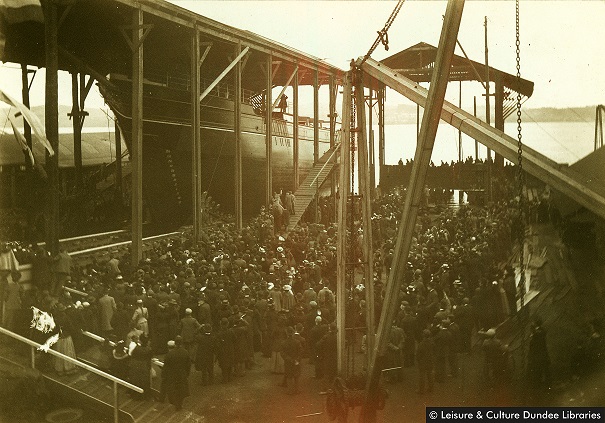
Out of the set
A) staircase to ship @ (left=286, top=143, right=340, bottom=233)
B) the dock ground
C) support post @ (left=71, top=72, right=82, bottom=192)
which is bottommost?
the dock ground

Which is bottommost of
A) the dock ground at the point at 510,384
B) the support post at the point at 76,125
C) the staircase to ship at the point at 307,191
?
the dock ground at the point at 510,384

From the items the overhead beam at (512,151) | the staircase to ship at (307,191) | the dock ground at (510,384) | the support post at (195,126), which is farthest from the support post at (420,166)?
the staircase to ship at (307,191)

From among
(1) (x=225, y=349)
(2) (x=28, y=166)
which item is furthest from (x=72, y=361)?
(2) (x=28, y=166)

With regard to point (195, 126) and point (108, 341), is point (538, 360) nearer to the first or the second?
point (108, 341)

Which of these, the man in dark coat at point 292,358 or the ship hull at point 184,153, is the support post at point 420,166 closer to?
the man in dark coat at point 292,358

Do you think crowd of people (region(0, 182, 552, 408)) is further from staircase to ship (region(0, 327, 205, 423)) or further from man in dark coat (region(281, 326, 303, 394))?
staircase to ship (region(0, 327, 205, 423))

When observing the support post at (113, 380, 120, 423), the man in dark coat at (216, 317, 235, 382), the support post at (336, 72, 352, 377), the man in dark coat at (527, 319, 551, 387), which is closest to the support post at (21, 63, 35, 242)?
the man in dark coat at (216, 317, 235, 382)

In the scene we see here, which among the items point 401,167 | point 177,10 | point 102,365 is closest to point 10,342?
point 102,365
